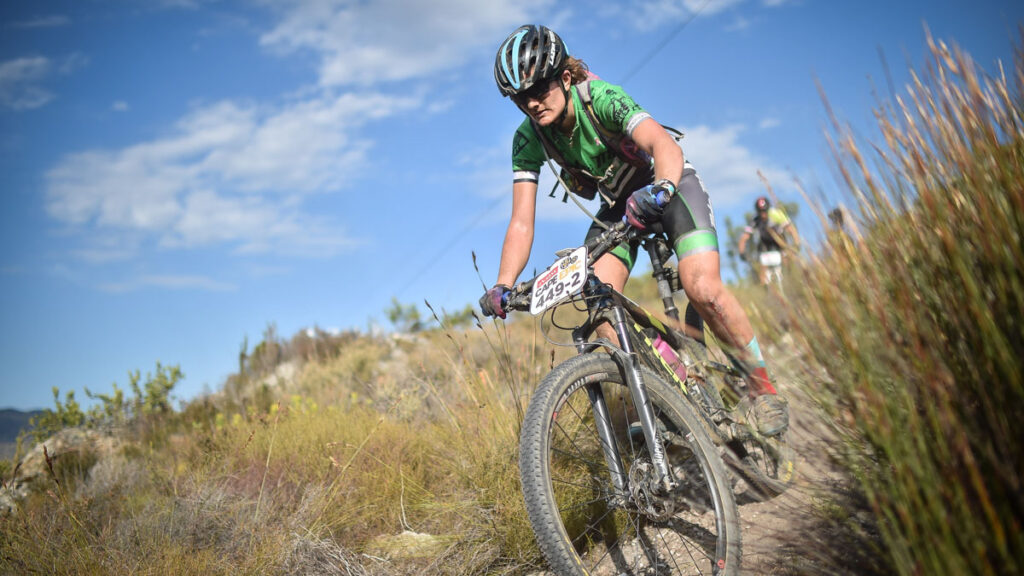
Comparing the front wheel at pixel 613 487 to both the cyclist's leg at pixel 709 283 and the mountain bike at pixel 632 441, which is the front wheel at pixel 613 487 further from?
the cyclist's leg at pixel 709 283

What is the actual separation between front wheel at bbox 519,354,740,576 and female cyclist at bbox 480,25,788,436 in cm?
45

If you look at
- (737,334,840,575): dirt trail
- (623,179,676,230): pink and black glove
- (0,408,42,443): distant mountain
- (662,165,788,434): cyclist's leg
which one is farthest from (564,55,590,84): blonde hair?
(0,408,42,443): distant mountain

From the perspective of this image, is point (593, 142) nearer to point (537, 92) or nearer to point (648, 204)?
point (537, 92)

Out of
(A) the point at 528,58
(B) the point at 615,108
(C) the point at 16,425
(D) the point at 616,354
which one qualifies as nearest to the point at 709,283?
(D) the point at 616,354

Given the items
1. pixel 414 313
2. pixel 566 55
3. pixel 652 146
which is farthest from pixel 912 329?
pixel 414 313

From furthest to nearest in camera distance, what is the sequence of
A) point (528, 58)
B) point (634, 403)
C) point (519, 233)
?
point (519, 233), point (528, 58), point (634, 403)

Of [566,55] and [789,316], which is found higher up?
[566,55]

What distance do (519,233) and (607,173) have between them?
1.76 feet

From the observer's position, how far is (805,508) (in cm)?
171

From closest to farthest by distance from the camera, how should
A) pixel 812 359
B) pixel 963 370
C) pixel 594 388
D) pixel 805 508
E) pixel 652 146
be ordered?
pixel 963 370, pixel 812 359, pixel 805 508, pixel 594 388, pixel 652 146

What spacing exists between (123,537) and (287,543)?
77cm

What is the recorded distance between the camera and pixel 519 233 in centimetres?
309

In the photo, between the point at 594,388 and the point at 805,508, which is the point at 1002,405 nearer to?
the point at 805,508

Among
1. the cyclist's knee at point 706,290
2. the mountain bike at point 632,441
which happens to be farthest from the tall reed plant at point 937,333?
the cyclist's knee at point 706,290
